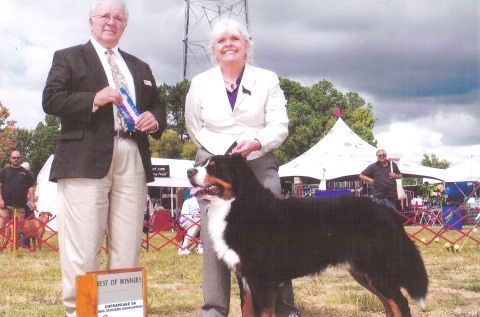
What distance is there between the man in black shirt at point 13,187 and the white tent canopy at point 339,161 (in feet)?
30.1

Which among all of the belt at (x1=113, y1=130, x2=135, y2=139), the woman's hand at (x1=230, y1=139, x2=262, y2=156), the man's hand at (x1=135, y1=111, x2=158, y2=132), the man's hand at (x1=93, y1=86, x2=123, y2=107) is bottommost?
the woman's hand at (x1=230, y1=139, x2=262, y2=156)

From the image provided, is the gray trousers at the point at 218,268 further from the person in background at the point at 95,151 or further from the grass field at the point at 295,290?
the grass field at the point at 295,290

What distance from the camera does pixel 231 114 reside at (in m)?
3.60

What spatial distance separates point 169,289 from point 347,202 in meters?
2.86

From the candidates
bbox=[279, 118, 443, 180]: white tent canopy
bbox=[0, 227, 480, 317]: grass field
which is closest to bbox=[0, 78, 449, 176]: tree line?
bbox=[279, 118, 443, 180]: white tent canopy

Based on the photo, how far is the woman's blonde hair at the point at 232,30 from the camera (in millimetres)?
3551

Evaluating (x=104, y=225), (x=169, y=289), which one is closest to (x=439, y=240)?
(x=169, y=289)

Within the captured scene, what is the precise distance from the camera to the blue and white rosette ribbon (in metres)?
3.09

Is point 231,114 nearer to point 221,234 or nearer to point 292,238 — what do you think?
point 221,234

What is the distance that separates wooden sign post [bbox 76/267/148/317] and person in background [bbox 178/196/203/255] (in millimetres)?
5989

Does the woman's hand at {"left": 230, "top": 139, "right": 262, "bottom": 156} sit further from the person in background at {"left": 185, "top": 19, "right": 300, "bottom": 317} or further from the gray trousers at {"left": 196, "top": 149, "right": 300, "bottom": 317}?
the gray trousers at {"left": 196, "top": 149, "right": 300, "bottom": 317}

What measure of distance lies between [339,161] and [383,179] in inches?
257

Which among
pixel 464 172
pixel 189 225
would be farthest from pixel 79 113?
pixel 464 172

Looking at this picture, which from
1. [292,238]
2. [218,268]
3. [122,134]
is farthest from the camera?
[218,268]
